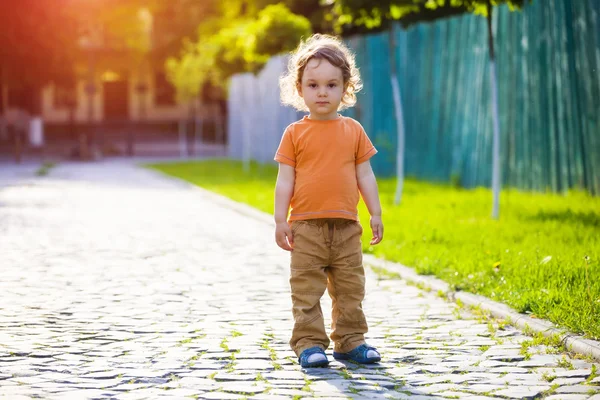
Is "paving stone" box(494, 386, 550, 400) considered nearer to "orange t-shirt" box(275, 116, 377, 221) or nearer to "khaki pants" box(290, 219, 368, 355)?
"khaki pants" box(290, 219, 368, 355)

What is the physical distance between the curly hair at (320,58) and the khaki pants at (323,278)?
2.05 ft

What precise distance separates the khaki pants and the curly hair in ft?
2.05

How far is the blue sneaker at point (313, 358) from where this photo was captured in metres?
5.08

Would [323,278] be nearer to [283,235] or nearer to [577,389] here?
[283,235]

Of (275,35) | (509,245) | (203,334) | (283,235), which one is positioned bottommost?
(203,334)

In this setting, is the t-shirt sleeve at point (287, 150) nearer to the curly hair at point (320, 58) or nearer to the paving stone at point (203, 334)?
the curly hair at point (320, 58)

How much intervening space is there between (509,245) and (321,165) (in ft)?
13.7

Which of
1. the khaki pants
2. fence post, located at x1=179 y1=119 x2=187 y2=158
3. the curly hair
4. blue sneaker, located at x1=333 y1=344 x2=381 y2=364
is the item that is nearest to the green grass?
blue sneaker, located at x1=333 y1=344 x2=381 y2=364

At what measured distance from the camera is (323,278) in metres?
5.26

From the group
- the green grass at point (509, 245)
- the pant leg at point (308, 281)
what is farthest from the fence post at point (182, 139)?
the pant leg at point (308, 281)

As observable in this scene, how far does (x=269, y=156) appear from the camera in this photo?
27.8 m

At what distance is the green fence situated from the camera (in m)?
12.6

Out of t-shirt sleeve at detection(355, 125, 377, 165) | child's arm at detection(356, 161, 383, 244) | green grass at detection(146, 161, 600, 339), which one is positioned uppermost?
t-shirt sleeve at detection(355, 125, 377, 165)

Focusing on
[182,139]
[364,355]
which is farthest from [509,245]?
[182,139]
